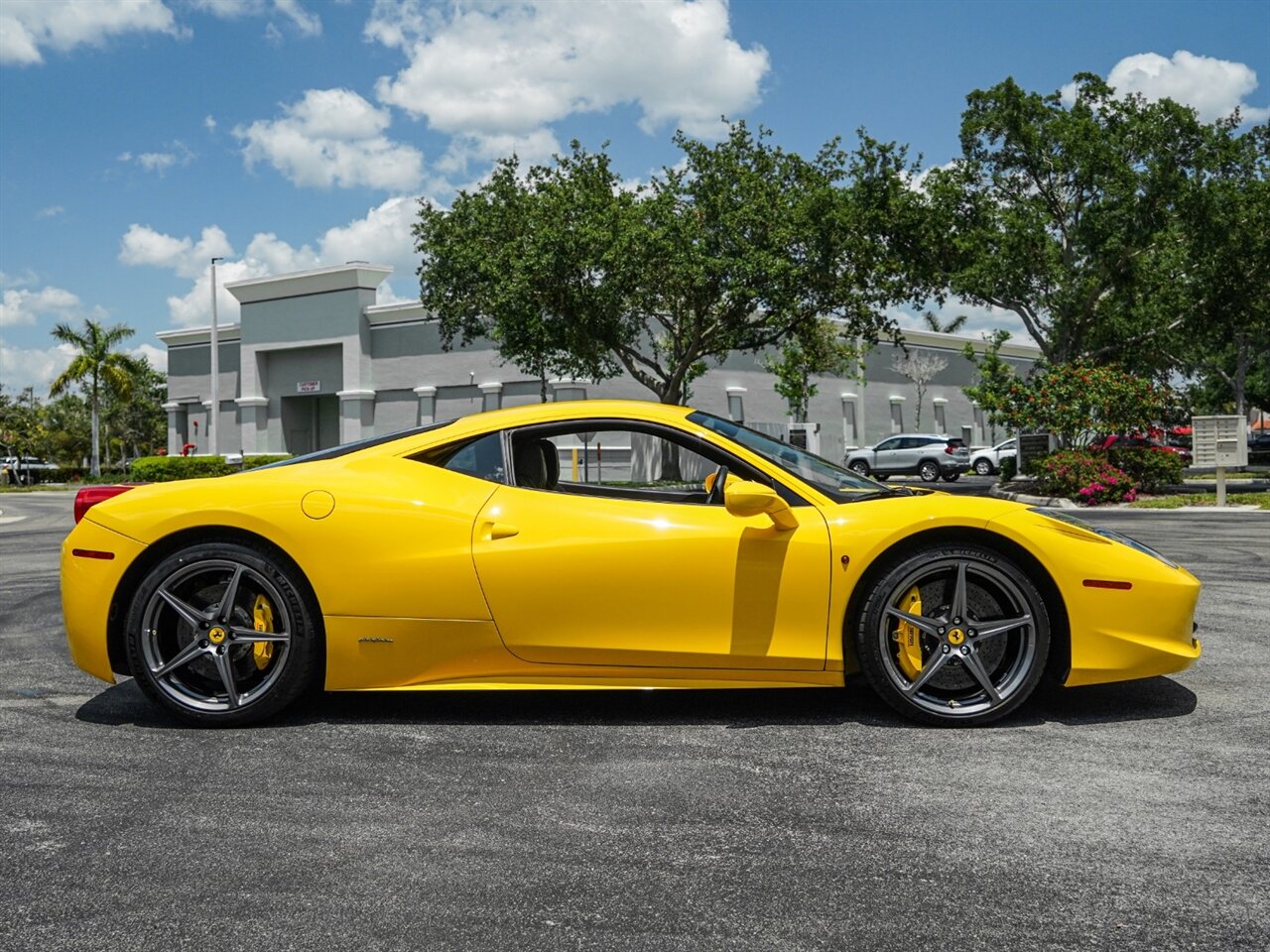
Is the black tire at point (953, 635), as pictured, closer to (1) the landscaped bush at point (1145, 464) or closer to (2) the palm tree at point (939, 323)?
(1) the landscaped bush at point (1145, 464)

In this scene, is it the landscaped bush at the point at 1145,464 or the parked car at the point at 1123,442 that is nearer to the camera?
the parked car at the point at 1123,442

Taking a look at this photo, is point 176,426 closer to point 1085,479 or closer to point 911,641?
point 1085,479

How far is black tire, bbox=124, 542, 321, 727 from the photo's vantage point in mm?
4641

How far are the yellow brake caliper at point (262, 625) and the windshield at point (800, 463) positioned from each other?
1.92m

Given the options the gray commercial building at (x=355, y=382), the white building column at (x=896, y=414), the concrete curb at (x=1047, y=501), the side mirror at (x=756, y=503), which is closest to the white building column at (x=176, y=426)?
the gray commercial building at (x=355, y=382)

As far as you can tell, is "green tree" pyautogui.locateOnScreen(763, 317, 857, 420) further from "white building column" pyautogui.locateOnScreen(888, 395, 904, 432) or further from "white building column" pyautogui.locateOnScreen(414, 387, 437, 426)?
"white building column" pyautogui.locateOnScreen(414, 387, 437, 426)

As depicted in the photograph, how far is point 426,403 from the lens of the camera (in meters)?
47.6

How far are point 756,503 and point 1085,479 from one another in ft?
67.7

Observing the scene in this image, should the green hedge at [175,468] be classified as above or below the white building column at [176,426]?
below

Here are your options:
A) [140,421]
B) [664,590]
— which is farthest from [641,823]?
[140,421]

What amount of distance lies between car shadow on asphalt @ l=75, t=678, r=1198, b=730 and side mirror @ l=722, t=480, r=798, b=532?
28.9 inches

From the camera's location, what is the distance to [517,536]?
15.0 feet

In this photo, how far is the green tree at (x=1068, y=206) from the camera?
2797 cm

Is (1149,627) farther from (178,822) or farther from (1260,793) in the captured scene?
(178,822)
